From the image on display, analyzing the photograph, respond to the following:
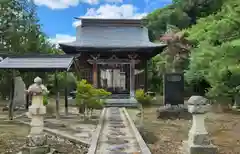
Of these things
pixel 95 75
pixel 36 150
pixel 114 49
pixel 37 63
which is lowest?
pixel 36 150

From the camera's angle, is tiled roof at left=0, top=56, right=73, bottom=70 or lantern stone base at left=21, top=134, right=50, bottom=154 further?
tiled roof at left=0, top=56, right=73, bottom=70

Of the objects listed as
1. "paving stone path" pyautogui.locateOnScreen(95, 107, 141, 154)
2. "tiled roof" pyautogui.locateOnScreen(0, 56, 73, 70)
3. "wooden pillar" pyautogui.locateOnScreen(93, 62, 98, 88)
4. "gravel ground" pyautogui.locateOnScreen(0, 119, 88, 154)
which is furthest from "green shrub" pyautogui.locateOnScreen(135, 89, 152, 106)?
"gravel ground" pyautogui.locateOnScreen(0, 119, 88, 154)

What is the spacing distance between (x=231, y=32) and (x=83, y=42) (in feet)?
55.6

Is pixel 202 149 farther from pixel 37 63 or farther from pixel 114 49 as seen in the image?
pixel 114 49

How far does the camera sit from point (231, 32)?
13.3 metres

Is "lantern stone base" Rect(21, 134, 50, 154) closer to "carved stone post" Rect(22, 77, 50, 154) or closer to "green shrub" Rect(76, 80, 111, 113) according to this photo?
"carved stone post" Rect(22, 77, 50, 154)

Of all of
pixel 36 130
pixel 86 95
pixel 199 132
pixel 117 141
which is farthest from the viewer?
pixel 86 95

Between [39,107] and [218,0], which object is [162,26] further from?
[39,107]

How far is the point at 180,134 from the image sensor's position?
37.4 feet

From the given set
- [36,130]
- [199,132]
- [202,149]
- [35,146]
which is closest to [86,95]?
[36,130]

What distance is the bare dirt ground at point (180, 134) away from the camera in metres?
9.02

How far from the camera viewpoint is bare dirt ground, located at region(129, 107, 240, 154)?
902 centimetres

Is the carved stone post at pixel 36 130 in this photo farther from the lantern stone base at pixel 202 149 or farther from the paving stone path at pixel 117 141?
the lantern stone base at pixel 202 149

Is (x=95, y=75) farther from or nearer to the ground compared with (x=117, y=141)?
farther from the ground
